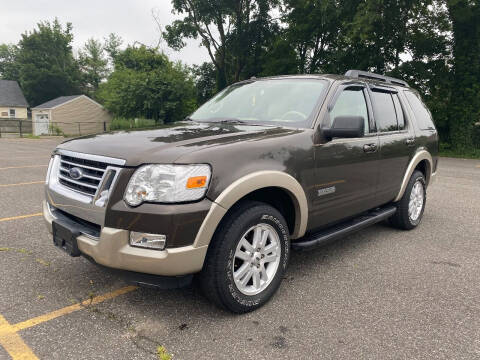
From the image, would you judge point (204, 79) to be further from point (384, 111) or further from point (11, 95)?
point (11, 95)

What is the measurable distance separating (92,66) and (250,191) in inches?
2930

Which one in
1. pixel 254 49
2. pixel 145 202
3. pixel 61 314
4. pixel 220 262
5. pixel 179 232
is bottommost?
pixel 61 314

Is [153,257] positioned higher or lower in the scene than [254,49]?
lower

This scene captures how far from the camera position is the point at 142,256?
239cm

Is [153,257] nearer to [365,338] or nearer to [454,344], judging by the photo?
[365,338]

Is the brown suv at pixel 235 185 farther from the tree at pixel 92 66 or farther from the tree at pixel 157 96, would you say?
the tree at pixel 92 66

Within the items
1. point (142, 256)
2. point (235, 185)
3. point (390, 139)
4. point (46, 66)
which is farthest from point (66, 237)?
point (46, 66)

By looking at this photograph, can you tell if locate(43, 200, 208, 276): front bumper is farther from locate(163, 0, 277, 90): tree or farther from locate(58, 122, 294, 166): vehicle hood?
locate(163, 0, 277, 90): tree

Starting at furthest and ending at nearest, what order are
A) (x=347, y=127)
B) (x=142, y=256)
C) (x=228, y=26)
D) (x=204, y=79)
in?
(x=204, y=79) < (x=228, y=26) < (x=347, y=127) < (x=142, y=256)

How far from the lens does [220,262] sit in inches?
102

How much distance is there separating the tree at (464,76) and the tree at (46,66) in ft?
180

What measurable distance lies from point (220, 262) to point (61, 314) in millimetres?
1248

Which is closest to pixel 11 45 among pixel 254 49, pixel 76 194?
pixel 254 49

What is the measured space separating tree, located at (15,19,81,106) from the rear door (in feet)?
201
